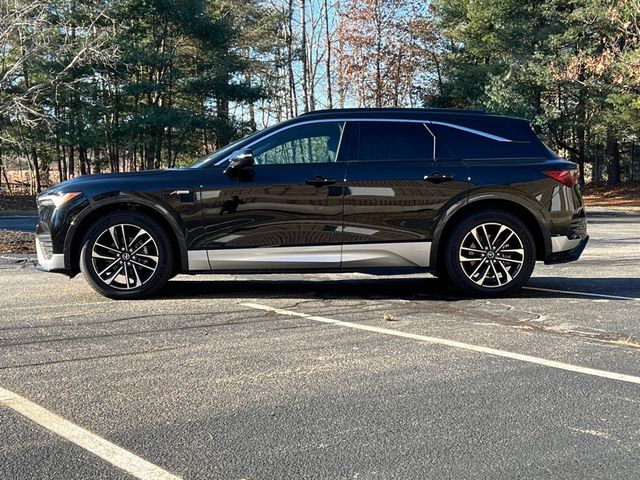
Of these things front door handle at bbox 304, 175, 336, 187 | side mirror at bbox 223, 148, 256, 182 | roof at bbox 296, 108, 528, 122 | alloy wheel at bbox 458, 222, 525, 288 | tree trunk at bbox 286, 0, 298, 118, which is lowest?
alloy wheel at bbox 458, 222, 525, 288

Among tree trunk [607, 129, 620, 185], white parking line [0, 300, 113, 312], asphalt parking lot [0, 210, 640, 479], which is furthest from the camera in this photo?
tree trunk [607, 129, 620, 185]

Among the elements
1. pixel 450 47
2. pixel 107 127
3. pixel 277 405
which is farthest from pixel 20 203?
pixel 277 405

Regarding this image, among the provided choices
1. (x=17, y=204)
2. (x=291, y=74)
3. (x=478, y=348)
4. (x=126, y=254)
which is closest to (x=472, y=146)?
(x=478, y=348)

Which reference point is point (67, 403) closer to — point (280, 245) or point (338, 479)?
point (338, 479)

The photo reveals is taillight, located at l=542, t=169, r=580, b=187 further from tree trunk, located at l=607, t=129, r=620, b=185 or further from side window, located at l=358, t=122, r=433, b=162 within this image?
tree trunk, located at l=607, t=129, r=620, b=185

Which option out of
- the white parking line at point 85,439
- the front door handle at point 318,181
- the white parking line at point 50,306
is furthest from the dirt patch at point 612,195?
the white parking line at point 85,439

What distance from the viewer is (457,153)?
6324 mm

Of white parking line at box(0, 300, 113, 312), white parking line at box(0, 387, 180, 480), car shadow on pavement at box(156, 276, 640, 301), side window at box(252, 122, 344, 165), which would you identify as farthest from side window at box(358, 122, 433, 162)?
white parking line at box(0, 387, 180, 480)

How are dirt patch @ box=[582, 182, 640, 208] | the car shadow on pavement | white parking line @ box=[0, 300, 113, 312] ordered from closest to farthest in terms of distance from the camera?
white parking line @ box=[0, 300, 113, 312], the car shadow on pavement, dirt patch @ box=[582, 182, 640, 208]

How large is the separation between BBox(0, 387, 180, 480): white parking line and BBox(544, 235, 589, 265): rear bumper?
4.89 metres

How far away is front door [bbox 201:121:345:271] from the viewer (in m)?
5.99

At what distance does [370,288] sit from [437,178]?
A: 1549 millimetres

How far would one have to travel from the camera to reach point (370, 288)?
696cm

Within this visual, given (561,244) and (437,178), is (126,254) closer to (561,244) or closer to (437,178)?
(437,178)
